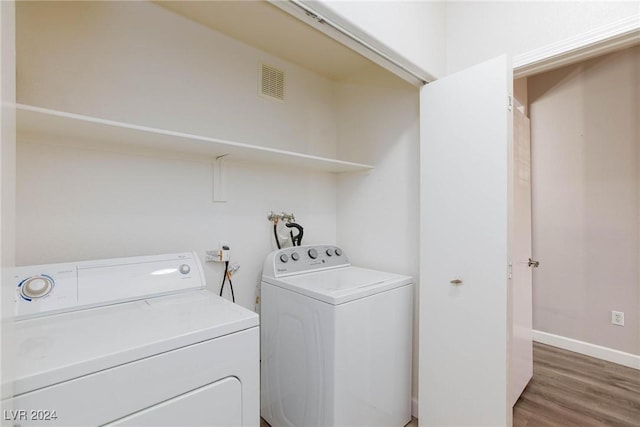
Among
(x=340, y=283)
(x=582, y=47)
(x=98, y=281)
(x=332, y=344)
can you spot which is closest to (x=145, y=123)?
(x=98, y=281)

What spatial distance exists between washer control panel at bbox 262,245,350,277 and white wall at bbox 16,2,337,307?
8.7 inches

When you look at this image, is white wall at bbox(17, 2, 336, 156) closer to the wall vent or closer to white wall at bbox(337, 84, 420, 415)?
the wall vent

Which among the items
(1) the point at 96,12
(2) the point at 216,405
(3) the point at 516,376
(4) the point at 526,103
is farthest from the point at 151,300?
(4) the point at 526,103

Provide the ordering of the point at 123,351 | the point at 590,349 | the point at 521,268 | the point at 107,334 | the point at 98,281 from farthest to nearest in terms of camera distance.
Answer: the point at 590,349
the point at 521,268
the point at 98,281
the point at 107,334
the point at 123,351

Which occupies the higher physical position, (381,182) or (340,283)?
(381,182)

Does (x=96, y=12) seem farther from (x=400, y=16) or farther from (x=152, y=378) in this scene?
(x=152, y=378)

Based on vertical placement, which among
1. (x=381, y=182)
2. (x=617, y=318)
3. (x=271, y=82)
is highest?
(x=271, y=82)

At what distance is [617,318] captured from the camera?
99.6 inches

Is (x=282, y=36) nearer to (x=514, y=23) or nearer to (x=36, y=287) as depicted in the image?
(x=514, y=23)

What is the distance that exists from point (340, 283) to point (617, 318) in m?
2.61

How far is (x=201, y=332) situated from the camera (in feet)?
3.19

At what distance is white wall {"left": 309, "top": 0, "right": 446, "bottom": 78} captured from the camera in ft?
3.96

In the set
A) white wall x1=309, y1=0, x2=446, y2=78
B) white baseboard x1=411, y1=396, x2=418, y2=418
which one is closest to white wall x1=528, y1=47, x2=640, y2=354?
white wall x1=309, y1=0, x2=446, y2=78

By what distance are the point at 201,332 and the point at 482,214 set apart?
1.37 metres
